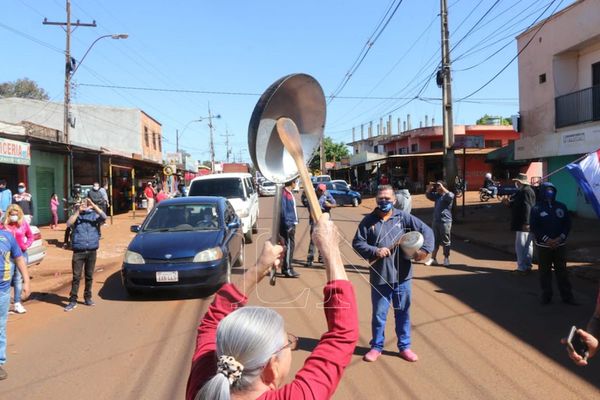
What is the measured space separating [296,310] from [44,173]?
16.7 meters

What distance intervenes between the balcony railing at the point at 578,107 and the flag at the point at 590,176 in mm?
12960

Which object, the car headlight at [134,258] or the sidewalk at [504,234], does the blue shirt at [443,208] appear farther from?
the car headlight at [134,258]

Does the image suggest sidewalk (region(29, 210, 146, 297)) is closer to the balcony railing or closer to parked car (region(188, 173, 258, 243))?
parked car (region(188, 173, 258, 243))

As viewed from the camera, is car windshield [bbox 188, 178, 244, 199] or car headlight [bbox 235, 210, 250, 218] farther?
car windshield [bbox 188, 178, 244, 199]

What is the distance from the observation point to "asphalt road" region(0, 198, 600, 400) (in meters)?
4.36

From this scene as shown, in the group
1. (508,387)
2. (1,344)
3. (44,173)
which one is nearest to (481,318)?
(508,387)

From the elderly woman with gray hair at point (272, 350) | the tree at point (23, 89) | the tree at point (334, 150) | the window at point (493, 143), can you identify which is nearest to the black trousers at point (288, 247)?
the elderly woman with gray hair at point (272, 350)

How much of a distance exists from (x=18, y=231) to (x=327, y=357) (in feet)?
21.7

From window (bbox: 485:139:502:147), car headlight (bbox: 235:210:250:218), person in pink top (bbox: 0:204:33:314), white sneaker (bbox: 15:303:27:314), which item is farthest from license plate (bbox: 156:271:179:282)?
window (bbox: 485:139:502:147)

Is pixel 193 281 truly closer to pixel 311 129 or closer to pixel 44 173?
pixel 311 129

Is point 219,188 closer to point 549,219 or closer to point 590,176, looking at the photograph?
point 549,219

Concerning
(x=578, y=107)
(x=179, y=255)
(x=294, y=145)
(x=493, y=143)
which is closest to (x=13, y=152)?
Result: (x=179, y=255)

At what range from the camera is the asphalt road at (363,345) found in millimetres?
4359

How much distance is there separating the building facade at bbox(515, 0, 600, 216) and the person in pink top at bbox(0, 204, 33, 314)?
14.8 meters
